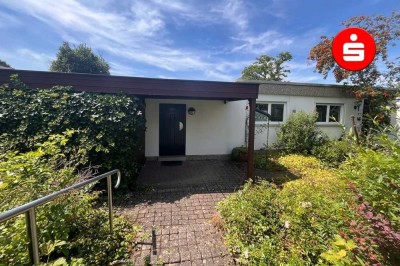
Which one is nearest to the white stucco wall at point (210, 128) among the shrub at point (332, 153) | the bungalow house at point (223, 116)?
the bungalow house at point (223, 116)

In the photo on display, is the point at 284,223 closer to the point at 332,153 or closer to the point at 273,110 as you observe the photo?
the point at 332,153

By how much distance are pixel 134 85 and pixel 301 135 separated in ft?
21.8

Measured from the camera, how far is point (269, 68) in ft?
92.6

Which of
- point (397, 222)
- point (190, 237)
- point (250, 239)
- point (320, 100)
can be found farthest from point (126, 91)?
point (320, 100)

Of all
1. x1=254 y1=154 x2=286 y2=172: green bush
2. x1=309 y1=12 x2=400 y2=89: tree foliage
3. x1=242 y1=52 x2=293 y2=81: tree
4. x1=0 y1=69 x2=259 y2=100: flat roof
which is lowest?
x1=254 y1=154 x2=286 y2=172: green bush

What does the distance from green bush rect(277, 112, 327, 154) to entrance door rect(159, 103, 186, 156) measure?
4.14 m

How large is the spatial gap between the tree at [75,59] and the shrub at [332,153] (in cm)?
1989

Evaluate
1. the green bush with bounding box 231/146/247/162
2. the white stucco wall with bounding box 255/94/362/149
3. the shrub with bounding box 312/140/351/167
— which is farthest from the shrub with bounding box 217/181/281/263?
the white stucco wall with bounding box 255/94/362/149

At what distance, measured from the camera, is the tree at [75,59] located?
1831 centimetres

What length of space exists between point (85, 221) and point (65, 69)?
20375 mm

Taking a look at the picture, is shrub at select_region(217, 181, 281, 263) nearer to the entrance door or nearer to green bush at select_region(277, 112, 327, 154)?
the entrance door

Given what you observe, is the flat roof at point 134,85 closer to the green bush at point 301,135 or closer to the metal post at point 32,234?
the metal post at point 32,234

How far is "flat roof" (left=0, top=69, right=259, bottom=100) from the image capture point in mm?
4336

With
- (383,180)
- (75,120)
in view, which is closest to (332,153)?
(383,180)
